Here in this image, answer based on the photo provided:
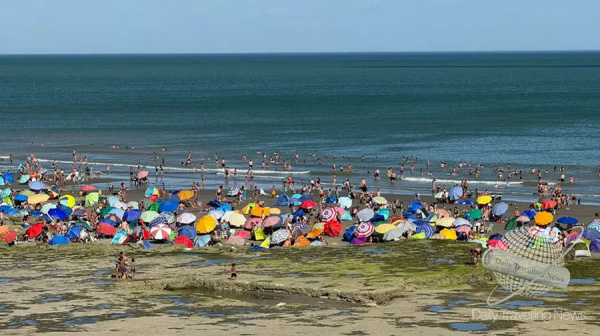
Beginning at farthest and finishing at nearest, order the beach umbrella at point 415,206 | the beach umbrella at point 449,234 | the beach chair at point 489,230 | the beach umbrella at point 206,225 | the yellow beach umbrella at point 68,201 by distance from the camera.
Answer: the yellow beach umbrella at point 68,201 < the beach umbrella at point 415,206 < the beach chair at point 489,230 < the beach umbrella at point 206,225 < the beach umbrella at point 449,234

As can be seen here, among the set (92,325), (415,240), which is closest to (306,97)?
(415,240)

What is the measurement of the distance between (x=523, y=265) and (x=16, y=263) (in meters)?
21.5

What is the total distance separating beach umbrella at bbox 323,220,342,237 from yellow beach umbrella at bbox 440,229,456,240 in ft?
16.9

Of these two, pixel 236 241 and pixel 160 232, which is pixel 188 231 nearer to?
pixel 160 232

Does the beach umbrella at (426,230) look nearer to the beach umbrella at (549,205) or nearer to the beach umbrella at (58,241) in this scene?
the beach umbrella at (549,205)

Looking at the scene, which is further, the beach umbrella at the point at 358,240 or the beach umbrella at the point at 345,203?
the beach umbrella at the point at 345,203

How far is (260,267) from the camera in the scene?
38688 mm

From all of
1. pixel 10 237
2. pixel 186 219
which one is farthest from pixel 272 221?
pixel 10 237

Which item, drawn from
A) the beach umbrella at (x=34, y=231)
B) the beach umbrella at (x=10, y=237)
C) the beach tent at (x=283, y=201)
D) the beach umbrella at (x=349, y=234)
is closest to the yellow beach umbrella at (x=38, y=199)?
the beach umbrella at (x=34, y=231)

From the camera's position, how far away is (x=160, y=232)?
45906 millimetres

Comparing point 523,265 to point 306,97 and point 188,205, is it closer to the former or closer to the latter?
point 188,205

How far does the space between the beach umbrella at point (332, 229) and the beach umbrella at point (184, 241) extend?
22.4 feet

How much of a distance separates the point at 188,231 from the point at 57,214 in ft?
30.4

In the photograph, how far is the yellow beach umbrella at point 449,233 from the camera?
45947 mm
